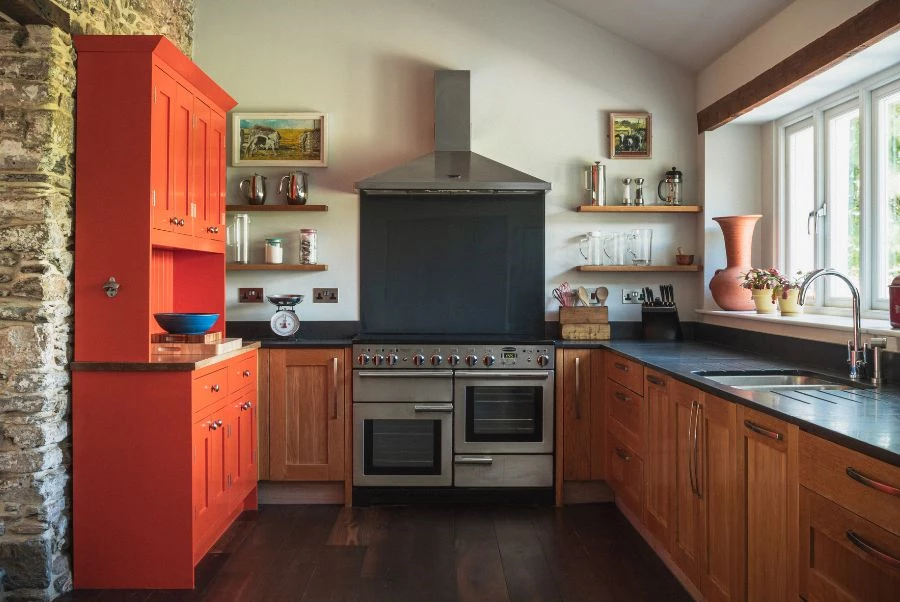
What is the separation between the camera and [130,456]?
2.75 m

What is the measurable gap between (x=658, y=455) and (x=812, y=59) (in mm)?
1830

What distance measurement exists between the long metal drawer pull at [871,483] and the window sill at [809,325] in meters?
1.11

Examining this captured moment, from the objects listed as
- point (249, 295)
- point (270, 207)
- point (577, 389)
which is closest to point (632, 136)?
point (577, 389)

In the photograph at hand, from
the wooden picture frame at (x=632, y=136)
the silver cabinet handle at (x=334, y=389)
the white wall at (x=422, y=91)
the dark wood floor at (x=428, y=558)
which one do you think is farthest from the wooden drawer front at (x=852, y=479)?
the wooden picture frame at (x=632, y=136)

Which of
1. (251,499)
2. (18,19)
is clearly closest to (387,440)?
(251,499)

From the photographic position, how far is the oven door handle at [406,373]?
12.5ft

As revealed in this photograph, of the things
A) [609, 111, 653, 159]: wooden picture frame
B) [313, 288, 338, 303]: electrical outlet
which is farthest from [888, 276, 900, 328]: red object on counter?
[313, 288, 338, 303]: electrical outlet

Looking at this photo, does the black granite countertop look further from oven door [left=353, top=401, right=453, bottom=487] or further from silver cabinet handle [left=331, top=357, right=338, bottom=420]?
silver cabinet handle [left=331, top=357, right=338, bottom=420]

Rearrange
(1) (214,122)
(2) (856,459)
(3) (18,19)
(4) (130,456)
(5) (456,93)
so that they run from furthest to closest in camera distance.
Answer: (5) (456,93), (1) (214,122), (4) (130,456), (3) (18,19), (2) (856,459)

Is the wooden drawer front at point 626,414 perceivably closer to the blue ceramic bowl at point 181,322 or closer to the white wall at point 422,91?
the white wall at point 422,91

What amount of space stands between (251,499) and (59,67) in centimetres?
235

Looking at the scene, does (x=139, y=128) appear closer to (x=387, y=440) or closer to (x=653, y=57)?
(x=387, y=440)

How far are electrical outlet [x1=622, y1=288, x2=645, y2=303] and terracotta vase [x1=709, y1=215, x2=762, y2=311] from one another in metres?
0.50

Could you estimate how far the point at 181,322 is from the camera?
3223 mm
